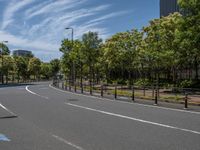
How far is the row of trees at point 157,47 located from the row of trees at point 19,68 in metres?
21.2

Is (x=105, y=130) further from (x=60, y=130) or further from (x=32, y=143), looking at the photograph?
(x=32, y=143)

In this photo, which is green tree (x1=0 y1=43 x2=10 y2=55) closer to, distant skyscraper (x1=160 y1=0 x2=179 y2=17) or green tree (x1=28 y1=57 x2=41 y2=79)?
green tree (x1=28 y1=57 x2=41 y2=79)

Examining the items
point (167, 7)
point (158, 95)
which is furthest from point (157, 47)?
point (167, 7)

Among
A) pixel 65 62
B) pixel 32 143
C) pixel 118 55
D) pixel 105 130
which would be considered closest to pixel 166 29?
pixel 118 55

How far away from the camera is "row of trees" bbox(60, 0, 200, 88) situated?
990 inches

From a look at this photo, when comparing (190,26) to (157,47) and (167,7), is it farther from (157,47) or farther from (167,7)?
(167,7)

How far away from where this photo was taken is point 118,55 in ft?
173

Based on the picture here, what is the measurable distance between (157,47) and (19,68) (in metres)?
74.1

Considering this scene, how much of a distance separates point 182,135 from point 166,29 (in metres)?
28.7

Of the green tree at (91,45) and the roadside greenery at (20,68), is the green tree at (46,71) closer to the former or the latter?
the roadside greenery at (20,68)

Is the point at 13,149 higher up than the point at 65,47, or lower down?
lower down

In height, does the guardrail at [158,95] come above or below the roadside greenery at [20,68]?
below

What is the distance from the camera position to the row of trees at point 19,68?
3511 inches

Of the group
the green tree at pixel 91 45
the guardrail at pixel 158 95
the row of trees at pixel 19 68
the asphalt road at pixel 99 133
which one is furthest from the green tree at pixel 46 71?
the asphalt road at pixel 99 133
